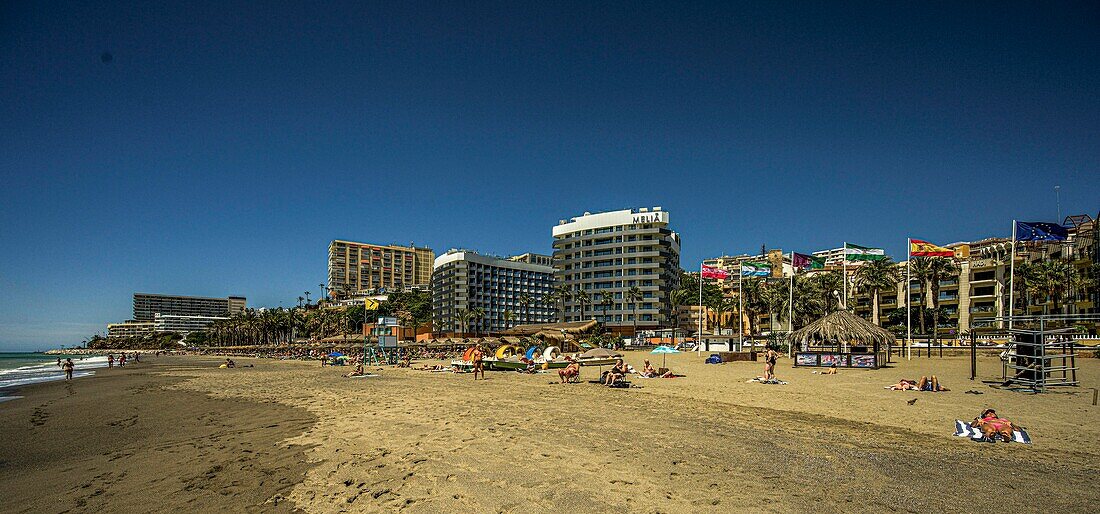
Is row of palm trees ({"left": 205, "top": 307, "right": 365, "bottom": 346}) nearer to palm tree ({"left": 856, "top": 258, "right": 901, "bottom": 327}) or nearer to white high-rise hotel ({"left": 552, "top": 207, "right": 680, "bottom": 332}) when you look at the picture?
white high-rise hotel ({"left": 552, "top": 207, "right": 680, "bottom": 332})

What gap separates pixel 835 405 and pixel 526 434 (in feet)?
30.8

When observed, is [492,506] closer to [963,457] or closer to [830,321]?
[963,457]

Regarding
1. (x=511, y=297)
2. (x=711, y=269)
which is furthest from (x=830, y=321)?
(x=511, y=297)

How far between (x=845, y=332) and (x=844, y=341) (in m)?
0.62

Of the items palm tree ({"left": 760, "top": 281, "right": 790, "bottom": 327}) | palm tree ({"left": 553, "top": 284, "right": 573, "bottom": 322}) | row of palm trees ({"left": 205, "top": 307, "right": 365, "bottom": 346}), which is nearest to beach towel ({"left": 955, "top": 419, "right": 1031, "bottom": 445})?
palm tree ({"left": 760, "top": 281, "right": 790, "bottom": 327})

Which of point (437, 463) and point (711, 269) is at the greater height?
point (711, 269)

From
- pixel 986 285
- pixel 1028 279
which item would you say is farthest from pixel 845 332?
pixel 986 285

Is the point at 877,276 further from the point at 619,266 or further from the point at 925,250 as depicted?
the point at 619,266

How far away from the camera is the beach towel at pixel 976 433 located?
10.3 m

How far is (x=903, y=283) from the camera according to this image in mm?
79812

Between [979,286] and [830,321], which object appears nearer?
[830,321]

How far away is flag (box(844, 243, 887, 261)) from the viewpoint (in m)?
41.9

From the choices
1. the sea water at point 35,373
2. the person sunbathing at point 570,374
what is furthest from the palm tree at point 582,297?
the person sunbathing at point 570,374

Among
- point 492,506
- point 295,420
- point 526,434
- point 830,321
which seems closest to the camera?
point 492,506
